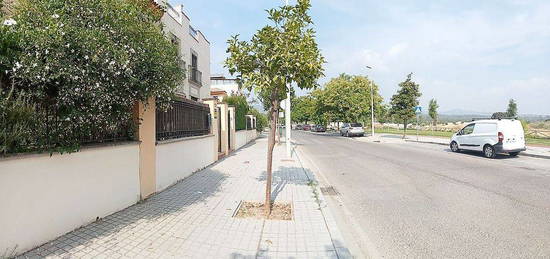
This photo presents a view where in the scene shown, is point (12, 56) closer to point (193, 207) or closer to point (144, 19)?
point (144, 19)

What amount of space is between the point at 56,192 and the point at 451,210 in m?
6.57

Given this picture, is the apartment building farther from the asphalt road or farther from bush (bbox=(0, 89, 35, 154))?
bush (bbox=(0, 89, 35, 154))

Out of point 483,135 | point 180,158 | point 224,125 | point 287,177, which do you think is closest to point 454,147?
point 483,135

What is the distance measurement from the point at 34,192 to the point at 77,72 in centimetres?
158

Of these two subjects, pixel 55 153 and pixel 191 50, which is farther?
pixel 191 50

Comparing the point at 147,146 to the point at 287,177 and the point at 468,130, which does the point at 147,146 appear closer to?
the point at 287,177

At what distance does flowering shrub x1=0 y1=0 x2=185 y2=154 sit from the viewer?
3.48 metres

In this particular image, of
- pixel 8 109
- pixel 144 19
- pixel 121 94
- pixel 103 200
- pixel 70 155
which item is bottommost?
pixel 103 200

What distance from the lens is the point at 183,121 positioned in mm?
8852

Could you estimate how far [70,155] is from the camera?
13.8 ft

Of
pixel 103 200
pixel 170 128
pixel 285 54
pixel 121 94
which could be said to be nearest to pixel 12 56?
pixel 121 94

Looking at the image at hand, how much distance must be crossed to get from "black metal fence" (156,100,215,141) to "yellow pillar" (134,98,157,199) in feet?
1.61

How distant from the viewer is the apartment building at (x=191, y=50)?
57.4 ft

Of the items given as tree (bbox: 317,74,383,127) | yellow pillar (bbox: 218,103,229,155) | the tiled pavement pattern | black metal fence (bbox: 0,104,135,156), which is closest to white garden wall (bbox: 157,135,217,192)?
the tiled pavement pattern
